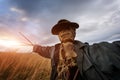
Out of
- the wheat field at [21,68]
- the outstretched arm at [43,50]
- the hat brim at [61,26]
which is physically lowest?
the wheat field at [21,68]

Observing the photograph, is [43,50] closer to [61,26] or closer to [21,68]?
[61,26]

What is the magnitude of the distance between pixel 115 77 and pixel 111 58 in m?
0.47

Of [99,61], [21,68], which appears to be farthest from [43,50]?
[21,68]

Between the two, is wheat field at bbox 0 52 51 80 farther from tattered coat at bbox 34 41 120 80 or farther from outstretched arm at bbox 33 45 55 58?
tattered coat at bbox 34 41 120 80

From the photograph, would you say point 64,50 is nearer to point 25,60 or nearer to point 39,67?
point 39,67

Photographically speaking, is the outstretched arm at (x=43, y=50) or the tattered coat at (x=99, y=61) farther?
the outstretched arm at (x=43, y=50)

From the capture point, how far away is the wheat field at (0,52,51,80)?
1781 cm

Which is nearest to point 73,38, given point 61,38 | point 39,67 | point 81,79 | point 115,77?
point 61,38

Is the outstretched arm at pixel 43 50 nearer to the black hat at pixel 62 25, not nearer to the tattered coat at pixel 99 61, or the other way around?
the black hat at pixel 62 25

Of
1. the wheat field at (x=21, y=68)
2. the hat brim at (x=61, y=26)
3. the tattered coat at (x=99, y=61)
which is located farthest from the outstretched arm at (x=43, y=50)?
the wheat field at (x=21, y=68)

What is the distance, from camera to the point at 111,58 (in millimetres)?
4410

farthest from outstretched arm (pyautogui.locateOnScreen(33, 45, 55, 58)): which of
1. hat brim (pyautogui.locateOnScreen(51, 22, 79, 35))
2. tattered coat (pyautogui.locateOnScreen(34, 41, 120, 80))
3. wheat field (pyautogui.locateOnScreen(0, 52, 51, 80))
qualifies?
wheat field (pyautogui.locateOnScreen(0, 52, 51, 80))

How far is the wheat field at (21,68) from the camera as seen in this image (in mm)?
17809

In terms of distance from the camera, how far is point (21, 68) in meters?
19.8
